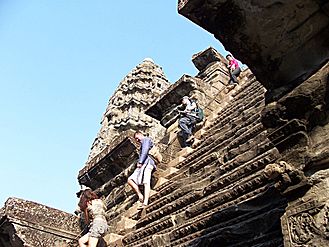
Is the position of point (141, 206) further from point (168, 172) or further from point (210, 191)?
point (210, 191)

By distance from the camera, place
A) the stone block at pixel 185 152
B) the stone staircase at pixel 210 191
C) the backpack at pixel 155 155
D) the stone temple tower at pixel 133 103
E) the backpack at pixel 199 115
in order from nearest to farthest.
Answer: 1. the stone staircase at pixel 210 191
2. the backpack at pixel 155 155
3. the stone block at pixel 185 152
4. the backpack at pixel 199 115
5. the stone temple tower at pixel 133 103

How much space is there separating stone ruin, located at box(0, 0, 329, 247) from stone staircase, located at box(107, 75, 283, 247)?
1cm

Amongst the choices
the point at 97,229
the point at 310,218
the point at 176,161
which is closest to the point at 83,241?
the point at 97,229

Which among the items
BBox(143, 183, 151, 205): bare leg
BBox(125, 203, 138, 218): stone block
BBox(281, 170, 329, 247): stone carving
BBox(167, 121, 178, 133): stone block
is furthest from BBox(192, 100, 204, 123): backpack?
BBox(281, 170, 329, 247): stone carving

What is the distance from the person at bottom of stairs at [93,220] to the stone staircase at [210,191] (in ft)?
1.09

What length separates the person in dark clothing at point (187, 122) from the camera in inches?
309

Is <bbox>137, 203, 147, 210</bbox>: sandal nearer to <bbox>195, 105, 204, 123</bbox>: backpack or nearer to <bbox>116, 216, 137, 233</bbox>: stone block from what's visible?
<bbox>116, 216, 137, 233</bbox>: stone block

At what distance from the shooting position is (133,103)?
1316 inches

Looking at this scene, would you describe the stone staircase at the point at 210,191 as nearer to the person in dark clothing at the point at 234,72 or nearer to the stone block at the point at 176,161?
the stone block at the point at 176,161

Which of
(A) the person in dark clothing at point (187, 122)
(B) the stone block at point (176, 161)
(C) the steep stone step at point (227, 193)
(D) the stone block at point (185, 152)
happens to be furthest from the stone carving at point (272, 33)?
(A) the person in dark clothing at point (187, 122)

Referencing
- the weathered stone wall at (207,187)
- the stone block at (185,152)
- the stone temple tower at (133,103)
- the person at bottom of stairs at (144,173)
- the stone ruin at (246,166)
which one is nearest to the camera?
the stone ruin at (246,166)

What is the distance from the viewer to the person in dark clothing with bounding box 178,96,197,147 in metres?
7.84

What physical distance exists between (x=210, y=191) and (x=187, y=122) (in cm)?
371

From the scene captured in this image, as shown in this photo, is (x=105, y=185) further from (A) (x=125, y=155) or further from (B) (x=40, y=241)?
(B) (x=40, y=241)
